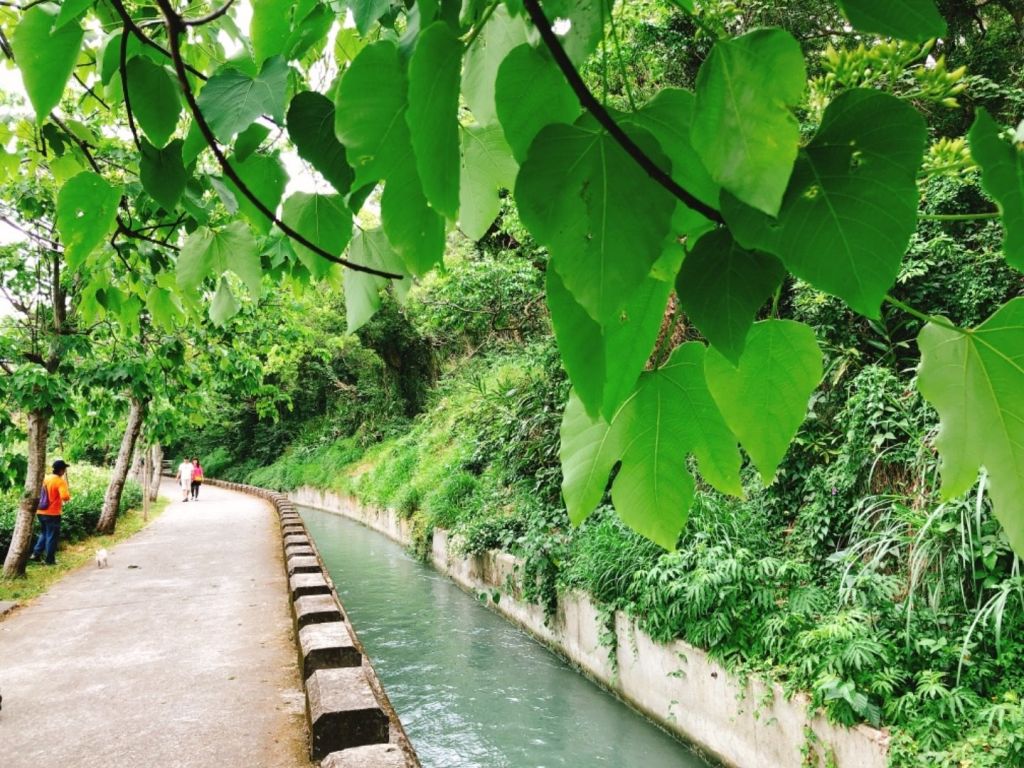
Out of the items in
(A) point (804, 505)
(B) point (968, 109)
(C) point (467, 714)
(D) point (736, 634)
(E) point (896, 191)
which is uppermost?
(B) point (968, 109)

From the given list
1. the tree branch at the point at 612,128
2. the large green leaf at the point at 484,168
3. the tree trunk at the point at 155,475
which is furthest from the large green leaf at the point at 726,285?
the tree trunk at the point at 155,475

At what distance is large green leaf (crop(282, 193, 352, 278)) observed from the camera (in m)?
0.76

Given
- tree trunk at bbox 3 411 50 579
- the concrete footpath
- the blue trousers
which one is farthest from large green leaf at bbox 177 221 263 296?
the blue trousers

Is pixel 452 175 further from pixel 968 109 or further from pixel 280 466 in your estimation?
pixel 280 466

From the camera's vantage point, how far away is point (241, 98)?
626 mm

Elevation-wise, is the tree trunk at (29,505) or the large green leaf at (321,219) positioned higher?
the large green leaf at (321,219)

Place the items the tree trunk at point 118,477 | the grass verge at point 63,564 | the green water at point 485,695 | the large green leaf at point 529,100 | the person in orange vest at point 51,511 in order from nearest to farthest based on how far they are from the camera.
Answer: the large green leaf at point 529,100, the green water at point 485,695, the grass verge at point 63,564, the person in orange vest at point 51,511, the tree trunk at point 118,477

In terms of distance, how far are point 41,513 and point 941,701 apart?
1085 cm

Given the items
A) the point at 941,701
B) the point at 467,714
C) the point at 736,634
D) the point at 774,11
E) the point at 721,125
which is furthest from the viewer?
the point at 774,11

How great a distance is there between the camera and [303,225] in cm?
78

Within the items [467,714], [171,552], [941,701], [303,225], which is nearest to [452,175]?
[303,225]

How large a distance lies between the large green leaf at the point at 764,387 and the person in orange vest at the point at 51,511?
11350 mm

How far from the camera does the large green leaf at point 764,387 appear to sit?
0.49 metres

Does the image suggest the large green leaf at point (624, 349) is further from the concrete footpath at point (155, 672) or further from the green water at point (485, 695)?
the green water at point (485, 695)
